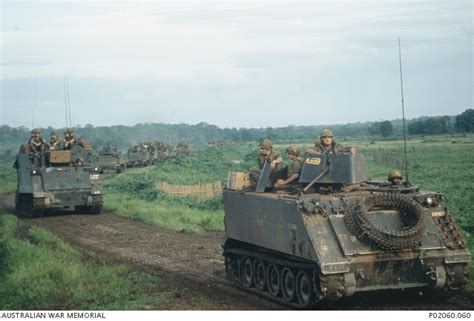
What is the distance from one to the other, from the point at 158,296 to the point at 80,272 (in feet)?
8.57

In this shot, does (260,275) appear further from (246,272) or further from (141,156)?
(141,156)

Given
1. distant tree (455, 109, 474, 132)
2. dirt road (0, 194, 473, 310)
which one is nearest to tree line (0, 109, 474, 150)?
distant tree (455, 109, 474, 132)

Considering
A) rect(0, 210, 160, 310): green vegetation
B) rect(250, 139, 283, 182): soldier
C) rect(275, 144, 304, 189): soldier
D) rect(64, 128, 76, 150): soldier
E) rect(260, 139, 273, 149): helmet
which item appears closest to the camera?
rect(0, 210, 160, 310): green vegetation

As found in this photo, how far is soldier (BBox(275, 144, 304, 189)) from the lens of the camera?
13211 mm

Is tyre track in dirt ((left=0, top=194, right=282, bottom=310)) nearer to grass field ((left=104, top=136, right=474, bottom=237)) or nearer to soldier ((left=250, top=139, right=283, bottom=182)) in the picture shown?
grass field ((left=104, top=136, right=474, bottom=237))

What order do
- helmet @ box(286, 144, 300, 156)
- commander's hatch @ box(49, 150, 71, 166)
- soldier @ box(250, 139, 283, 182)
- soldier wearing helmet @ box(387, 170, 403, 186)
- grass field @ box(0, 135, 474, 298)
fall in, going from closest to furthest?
soldier wearing helmet @ box(387, 170, 403, 186), helmet @ box(286, 144, 300, 156), soldier @ box(250, 139, 283, 182), grass field @ box(0, 135, 474, 298), commander's hatch @ box(49, 150, 71, 166)

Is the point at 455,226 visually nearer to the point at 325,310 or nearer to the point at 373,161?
the point at 325,310

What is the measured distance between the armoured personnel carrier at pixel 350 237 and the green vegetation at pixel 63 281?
2.10 m

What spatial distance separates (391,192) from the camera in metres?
11.9

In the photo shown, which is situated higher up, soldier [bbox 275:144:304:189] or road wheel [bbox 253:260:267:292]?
soldier [bbox 275:144:304:189]

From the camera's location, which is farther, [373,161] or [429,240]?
[373,161]

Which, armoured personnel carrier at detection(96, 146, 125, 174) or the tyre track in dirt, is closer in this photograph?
the tyre track in dirt

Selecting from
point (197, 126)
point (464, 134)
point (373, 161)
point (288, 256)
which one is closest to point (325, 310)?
point (288, 256)

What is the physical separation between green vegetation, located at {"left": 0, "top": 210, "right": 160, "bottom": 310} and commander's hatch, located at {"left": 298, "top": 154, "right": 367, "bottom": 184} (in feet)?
9.91
